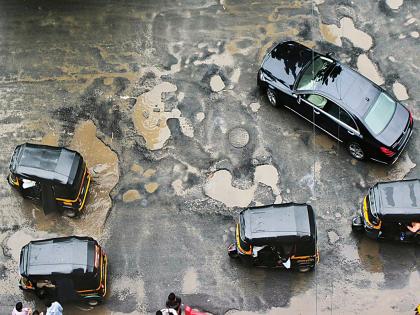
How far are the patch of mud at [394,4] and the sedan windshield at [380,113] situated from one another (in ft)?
13.3

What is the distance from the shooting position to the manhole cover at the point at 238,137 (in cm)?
1728

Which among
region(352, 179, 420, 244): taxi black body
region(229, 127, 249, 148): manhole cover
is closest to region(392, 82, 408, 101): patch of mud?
region(352, 179, 420, 244): taxi black body

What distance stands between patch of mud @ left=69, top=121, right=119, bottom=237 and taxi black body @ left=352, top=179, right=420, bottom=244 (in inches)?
250

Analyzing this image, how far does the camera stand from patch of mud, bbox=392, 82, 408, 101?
17.8m

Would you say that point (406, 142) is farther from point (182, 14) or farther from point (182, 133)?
point (182, 14)

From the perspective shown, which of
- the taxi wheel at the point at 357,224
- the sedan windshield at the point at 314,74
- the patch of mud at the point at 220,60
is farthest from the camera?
the patch of mud at the point at 220,60

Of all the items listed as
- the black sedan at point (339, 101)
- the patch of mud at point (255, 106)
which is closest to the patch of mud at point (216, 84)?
the patch of mud at point (255, 106)

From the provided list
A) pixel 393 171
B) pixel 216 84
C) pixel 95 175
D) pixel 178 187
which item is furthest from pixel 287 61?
pixel 95 175

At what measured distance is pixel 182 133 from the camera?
17469mm

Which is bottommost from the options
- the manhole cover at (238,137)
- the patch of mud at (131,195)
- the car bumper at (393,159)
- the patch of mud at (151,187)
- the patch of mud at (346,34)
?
the patch of mud at (131,195)

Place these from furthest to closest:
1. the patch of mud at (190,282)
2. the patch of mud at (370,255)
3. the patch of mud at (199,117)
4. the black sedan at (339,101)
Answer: the patch of mud at (199,117) < the black sedan at (339,101) < the patch of mud at (370,255) < the patch of mud at (190,282)

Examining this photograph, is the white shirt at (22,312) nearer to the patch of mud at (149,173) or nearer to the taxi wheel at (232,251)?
the patch of mud at (149,173)

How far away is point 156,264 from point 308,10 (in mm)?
8866

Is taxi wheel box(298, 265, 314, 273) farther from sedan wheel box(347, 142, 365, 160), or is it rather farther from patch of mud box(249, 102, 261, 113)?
patch of mud box(249, 102, 261, 113)
